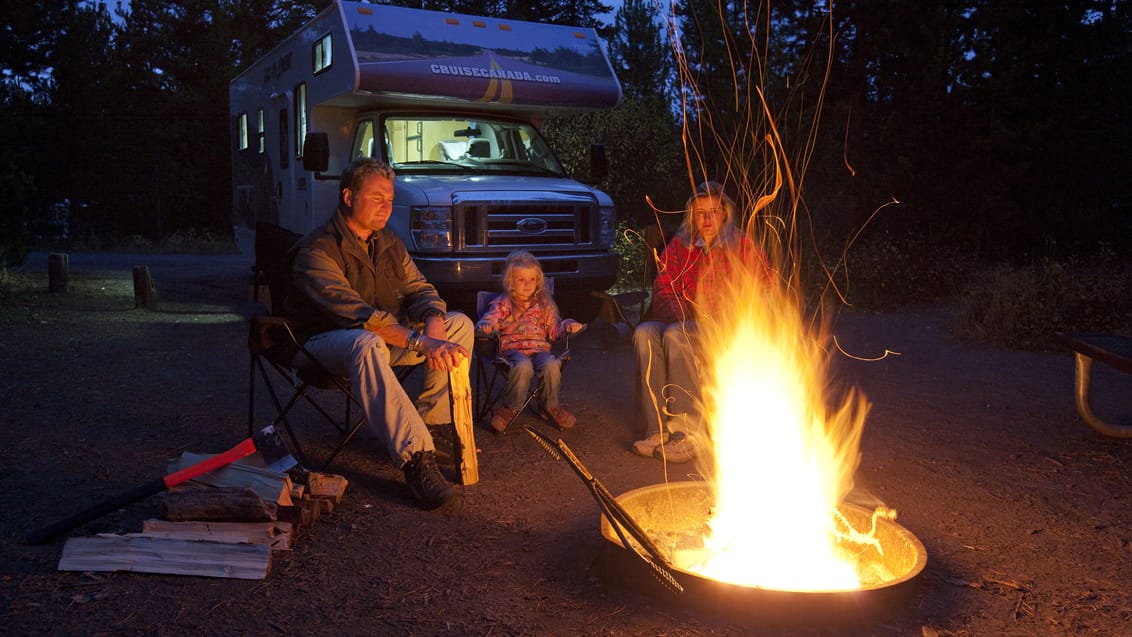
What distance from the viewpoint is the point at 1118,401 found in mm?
5883

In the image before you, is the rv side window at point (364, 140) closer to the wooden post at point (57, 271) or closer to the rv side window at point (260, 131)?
the rv side window at point (260, 131)

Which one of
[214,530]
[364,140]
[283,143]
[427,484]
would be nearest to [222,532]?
[214,530]

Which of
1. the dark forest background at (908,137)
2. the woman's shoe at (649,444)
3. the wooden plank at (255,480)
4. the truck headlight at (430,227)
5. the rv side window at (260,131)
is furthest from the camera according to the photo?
the dark forest background at (908,137)

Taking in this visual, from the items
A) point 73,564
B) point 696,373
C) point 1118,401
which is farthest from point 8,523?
point 1118,401

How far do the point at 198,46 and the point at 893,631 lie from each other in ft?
111

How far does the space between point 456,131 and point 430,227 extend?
4.19 feet

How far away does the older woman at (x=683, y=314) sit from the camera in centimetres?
472

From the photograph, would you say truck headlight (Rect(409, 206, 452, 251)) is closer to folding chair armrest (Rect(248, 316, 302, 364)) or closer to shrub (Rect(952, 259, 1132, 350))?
folding chair armrest (Rect(248, 316, 302, 364))

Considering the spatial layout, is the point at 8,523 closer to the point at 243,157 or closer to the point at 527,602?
the point at 527,602

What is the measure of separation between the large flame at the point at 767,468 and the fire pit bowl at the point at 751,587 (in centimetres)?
8

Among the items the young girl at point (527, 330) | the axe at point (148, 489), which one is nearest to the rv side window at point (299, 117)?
the young girl at point (527, 330)

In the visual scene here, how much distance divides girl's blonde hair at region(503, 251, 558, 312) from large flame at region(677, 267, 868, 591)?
968 mm

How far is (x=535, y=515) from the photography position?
12.6 ft

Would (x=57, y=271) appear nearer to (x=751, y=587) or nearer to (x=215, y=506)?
(x=215, y=506)
